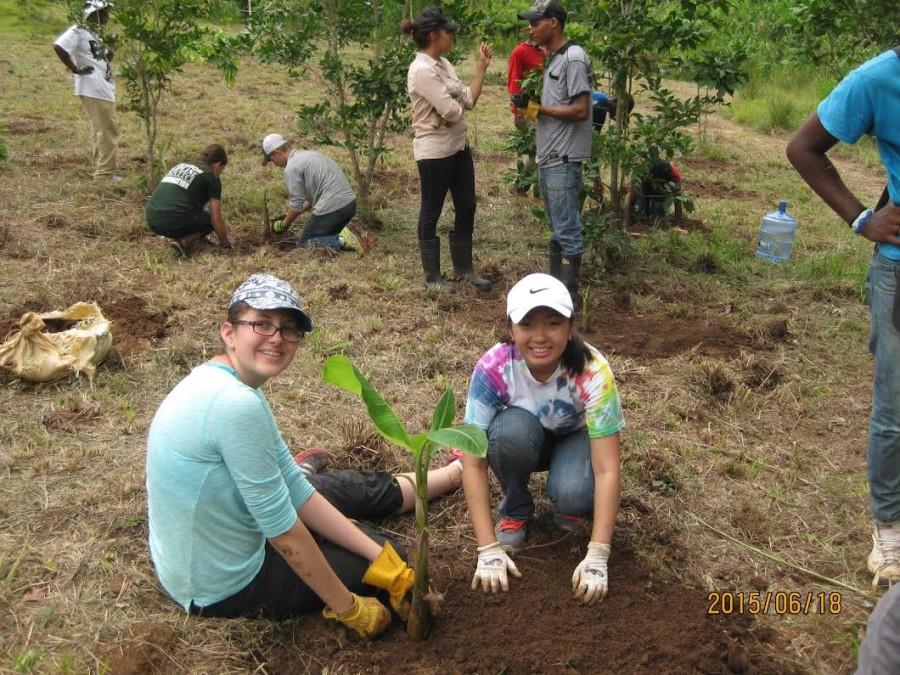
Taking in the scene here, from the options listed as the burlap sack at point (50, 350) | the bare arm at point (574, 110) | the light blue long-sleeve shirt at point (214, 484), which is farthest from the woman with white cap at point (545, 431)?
the bare arm at point (574, 110)

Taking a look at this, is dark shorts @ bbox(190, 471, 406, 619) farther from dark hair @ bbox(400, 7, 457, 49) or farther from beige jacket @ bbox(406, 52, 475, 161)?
dark hair @ bbox(400, 7, 457, 49)

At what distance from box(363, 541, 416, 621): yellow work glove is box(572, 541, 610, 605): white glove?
0.51m

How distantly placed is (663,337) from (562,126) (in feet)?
4.65

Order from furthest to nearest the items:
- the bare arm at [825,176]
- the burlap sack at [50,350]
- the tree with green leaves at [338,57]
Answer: the tree with green leaves at [338,57] < the burlap sack at [50,350] < the bare arm at [825,176]

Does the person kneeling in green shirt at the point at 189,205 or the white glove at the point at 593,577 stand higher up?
the person kneeling in green shirt at the point at 189,205

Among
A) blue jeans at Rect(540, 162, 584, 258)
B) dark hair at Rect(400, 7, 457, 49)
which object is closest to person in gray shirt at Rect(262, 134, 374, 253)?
dark hair at Rect(400, 7, 457, 49)

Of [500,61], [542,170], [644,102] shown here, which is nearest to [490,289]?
[542,170]

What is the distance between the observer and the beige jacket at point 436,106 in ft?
16.5

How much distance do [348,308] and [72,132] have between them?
581cm

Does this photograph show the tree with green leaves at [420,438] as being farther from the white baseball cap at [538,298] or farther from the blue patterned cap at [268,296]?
the white baseball cap at [538,298]

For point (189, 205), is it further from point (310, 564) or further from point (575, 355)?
point (310, 564)

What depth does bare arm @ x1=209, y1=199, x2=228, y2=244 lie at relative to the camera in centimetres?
598

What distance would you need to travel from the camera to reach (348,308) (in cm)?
506

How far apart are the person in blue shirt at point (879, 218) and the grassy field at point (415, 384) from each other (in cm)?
25
